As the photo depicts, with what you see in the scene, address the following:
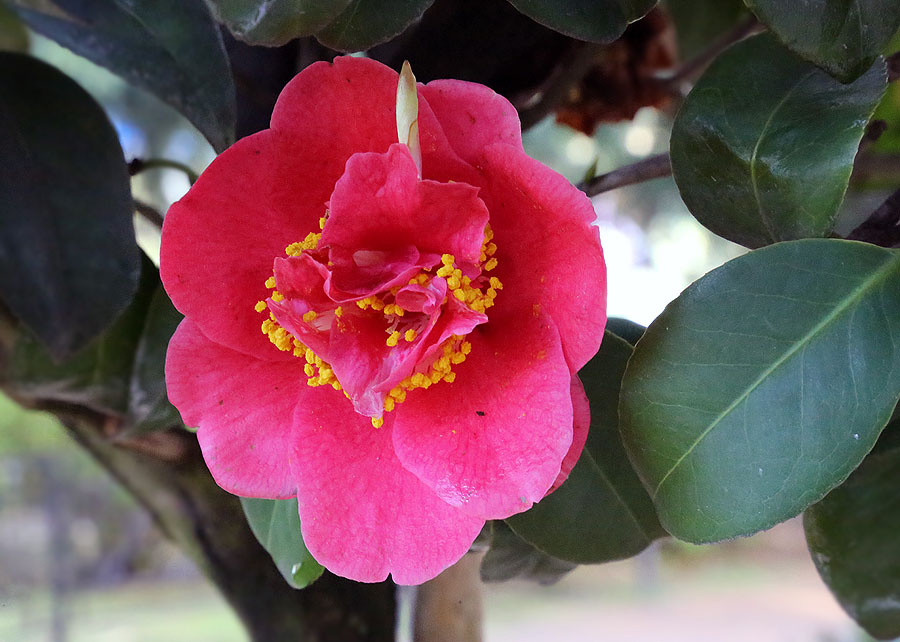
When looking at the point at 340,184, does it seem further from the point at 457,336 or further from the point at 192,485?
the point at 192,485

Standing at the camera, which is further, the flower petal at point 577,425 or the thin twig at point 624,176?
the thin twig at point 624,176

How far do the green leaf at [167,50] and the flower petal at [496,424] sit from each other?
211 millimetres

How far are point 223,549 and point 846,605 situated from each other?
1.84 ft

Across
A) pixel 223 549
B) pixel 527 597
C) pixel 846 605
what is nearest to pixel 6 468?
pixel 527 597

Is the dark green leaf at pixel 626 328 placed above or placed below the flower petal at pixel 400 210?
below

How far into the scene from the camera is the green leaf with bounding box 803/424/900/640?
52 centimetres

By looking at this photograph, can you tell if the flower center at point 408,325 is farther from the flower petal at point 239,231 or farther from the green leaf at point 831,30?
the green leaf at point 831,30

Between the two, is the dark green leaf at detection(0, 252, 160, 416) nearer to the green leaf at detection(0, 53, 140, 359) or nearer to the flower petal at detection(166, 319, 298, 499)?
the green leaf at detection(0, 53, 140, 359)

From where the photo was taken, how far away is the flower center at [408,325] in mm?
362

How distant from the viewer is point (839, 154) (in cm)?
38

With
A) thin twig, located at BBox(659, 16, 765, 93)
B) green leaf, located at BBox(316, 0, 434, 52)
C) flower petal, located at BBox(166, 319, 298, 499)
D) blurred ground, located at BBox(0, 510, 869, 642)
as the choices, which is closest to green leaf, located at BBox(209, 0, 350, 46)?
green leaf, located at BBox(316, 0, 434, 52)

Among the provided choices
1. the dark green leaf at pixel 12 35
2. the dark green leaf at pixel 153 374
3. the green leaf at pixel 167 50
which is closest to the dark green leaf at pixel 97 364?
the dark green leaf at pixel 153 374

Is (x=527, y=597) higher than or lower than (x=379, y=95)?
lower

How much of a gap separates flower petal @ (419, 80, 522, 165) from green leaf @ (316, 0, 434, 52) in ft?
0.12
